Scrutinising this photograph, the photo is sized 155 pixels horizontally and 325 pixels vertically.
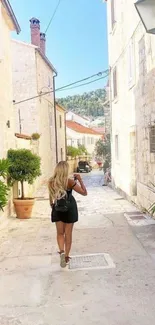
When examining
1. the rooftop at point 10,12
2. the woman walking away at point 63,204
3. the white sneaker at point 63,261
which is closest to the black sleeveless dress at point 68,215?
the woman walking away at point 63,204

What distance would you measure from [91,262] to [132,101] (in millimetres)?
7987

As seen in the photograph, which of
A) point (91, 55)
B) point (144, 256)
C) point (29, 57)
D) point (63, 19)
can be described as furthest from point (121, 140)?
point (91, 55)

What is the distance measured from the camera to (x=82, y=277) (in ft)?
16.3

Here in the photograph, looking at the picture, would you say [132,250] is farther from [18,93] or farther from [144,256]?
[18,93]

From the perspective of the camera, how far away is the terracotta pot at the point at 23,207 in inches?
415

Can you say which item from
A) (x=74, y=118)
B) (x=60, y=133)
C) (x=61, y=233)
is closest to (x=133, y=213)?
(x=61, y=233)

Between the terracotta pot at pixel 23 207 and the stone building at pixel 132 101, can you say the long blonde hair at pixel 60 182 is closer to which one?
the stone building at pixel 132 101

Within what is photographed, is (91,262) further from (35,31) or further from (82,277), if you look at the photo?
(35,31)

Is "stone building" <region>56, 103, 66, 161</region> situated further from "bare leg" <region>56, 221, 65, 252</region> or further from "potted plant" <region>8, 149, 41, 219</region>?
"bare leg" <region>56, 221, 65, 252</region>

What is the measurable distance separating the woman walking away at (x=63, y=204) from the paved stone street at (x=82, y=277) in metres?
0.33

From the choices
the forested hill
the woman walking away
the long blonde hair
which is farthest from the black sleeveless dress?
the forested hill

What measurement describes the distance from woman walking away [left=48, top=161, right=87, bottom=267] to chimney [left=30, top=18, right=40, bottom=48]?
2048cm

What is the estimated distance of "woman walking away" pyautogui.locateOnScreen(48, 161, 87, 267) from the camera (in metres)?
5.48

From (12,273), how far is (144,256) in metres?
2.07
